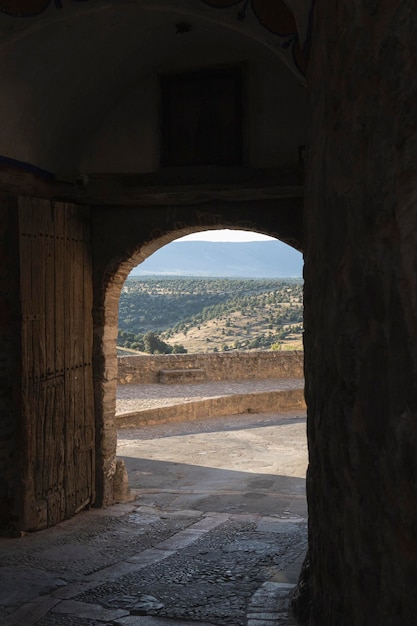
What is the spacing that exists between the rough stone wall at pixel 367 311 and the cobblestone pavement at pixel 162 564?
160cm

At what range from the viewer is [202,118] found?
716cm

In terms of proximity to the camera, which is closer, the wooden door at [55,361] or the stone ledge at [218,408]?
the wooden door at [55,361]

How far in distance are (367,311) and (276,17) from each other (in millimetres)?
3614

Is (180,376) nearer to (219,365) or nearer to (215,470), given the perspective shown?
(219,365)

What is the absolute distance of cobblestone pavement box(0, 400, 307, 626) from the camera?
4.14 metres

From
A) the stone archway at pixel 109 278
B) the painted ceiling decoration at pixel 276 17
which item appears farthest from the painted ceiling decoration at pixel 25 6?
the stone archway at pixel 109 278

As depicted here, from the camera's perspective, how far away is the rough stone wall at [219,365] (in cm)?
1761

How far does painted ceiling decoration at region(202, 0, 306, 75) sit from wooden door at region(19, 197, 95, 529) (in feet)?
7.97

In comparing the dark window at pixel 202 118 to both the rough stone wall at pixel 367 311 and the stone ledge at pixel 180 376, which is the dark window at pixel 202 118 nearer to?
the rough stone wall at pixel 367 311

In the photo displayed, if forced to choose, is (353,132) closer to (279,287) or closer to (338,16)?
(338,16)

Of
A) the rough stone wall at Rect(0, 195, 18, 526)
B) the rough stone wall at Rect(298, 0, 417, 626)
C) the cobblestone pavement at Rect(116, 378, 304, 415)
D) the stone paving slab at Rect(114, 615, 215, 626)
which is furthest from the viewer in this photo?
the cobblestone pavement at Rect(116, 378, 304, 415)

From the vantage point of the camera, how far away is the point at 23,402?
627cm

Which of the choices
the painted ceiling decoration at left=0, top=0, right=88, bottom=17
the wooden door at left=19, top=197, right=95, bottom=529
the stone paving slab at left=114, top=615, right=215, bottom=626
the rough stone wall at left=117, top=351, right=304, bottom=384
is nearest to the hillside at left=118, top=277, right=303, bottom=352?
the rough stone wall at left=117, top=351, right=304, bottom=384

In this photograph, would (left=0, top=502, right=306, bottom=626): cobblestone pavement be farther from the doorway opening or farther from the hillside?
the hillside
